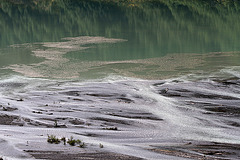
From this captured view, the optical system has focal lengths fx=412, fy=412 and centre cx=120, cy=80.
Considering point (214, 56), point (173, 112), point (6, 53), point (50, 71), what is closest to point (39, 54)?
point (6, 53)

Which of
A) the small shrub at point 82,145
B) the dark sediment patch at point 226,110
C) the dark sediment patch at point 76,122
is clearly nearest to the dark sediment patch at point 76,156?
the small shrub at point 82,145

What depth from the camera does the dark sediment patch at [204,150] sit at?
8367 millimetres

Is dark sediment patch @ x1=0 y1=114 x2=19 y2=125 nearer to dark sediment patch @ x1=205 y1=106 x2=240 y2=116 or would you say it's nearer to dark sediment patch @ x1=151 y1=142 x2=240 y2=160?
dark sediment patch @ x1=151 y1=142 x2=240 y2=160

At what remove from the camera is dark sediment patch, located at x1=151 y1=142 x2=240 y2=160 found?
837 centimetres

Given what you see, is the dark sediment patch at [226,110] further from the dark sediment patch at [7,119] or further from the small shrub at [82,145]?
the dark sediment patch at [7,119]

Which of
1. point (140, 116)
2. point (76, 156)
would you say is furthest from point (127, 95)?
point (76, 156)

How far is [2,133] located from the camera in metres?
10.1

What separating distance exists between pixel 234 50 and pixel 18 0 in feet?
248

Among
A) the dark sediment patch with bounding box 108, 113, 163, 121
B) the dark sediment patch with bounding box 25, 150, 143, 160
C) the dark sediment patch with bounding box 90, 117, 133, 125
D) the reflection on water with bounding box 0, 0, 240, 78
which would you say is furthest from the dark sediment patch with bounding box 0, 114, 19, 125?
the reflection on water with bounding box 0, 0, 240, 78

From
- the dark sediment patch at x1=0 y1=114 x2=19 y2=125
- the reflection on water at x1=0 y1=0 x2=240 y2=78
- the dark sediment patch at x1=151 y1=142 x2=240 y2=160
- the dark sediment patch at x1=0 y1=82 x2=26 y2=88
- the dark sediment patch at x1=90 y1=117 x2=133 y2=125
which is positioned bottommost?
the dark sediment patch at x1=151 y1=142 x2=240 y2=160

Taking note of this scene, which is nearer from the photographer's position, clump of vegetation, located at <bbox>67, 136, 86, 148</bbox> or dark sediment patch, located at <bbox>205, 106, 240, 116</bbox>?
clump of vegetation, located at <bbox>67, 136, 86, 148</bbox>

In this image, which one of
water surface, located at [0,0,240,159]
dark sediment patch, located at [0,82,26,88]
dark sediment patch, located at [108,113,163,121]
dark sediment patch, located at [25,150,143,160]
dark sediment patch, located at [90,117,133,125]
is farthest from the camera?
dark sediment patch, located at [0,82,26,88]

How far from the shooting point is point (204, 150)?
877 centimetres

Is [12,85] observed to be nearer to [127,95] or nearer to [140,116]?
[127,95]
